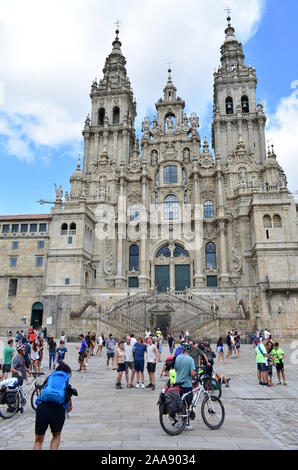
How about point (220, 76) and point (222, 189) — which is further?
point (220, 76)

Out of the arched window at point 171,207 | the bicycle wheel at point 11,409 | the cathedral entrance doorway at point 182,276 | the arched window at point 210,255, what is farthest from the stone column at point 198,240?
the bicycle wheel at point 11,409

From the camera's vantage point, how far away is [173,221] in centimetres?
4622

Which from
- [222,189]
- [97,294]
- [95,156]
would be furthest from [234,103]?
[97,294]

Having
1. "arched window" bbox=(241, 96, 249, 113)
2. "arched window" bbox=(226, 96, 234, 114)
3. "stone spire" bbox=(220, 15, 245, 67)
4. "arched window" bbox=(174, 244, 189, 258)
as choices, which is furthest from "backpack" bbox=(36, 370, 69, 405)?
"stone spire" bbox=(220, 15, 245, 67)

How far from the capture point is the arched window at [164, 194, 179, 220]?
153 ft

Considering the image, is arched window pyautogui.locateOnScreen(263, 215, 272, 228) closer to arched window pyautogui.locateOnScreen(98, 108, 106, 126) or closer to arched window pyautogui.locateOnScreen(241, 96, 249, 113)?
arched window pyautogui.locateOnScreen(241, 96, 249, 113)

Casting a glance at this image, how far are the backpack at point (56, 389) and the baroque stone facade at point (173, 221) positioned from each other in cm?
2685

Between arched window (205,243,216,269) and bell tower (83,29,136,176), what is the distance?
1754cm

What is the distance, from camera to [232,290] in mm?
36844

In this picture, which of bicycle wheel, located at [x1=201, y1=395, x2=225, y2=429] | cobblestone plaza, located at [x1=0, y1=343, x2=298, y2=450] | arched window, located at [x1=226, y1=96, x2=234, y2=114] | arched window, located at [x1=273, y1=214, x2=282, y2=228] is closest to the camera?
cobblestone plaza, located at [x1=0, y1=343, x2=298, y2=450]

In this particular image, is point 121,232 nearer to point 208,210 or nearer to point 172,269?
point 172,269

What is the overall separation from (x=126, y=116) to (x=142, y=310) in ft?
103

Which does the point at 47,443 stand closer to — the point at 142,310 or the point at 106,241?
the point at 142,310

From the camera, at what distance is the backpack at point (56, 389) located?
5.45 metres
